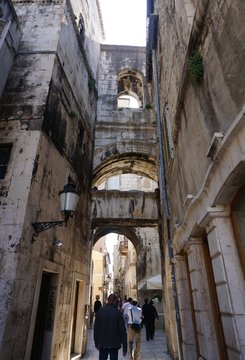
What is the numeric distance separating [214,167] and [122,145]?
338 inches

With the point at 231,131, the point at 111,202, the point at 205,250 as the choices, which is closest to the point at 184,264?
the point at 205,250

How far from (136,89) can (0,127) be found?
408 inches

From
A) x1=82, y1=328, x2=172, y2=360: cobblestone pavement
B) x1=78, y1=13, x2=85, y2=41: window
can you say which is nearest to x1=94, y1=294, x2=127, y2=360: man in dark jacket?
x1=82, y1=328, x2=172, y2=360: cobblestone pavement

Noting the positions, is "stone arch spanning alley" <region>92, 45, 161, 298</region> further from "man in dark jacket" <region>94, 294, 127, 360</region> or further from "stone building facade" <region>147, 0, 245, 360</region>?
"man in dark jacket" <region>94, 294, 127, 360</region>

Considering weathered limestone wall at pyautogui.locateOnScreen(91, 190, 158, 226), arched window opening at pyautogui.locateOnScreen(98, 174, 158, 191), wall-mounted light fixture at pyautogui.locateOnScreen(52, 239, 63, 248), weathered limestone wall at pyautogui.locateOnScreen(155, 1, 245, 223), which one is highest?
arched window opening at pyautogui.locateOnScreen(98, 174, 158, 191)

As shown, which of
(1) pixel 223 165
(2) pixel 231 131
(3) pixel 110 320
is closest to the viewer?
(2) pixel 231 131

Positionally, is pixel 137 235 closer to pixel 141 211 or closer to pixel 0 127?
pixel 141 211

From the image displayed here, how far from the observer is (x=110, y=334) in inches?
159

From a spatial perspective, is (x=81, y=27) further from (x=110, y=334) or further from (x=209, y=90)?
(x=110, y=334)

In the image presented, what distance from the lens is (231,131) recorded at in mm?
2350

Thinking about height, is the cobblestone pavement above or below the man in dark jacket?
below

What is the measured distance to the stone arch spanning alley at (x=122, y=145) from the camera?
10.9m

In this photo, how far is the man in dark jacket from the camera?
404cm

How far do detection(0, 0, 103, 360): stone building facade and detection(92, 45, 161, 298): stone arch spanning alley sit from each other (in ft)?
5.68
